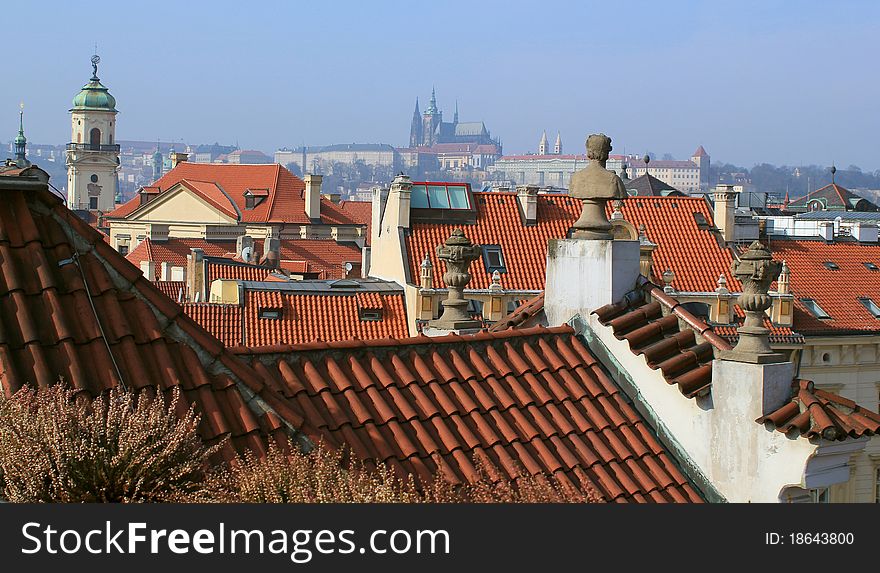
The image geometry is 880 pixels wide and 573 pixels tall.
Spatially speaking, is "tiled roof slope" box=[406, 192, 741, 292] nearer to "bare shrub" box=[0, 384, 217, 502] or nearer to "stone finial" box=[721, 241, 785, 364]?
"stone finial" box=[721, 241, 785, 364]

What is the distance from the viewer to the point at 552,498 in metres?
8.96

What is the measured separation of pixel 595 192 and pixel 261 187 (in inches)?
4304

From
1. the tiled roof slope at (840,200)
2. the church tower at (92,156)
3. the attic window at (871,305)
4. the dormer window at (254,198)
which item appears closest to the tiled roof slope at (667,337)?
the attic window at (871,305)

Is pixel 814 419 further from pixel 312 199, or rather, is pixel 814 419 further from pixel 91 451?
pixel 312 199

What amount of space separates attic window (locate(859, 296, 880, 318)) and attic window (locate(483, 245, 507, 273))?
1456 centimetres

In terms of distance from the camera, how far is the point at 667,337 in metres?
12.1

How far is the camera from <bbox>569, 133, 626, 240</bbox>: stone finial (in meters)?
12.0

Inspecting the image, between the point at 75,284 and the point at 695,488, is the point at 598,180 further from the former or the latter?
the point at 75,284

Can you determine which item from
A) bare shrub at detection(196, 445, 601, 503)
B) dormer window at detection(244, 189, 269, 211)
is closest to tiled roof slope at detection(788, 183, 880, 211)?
dormer window at detection(244, 189, 269, 211)

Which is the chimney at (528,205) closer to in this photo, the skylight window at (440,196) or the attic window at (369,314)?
the skylight window at (440,196)

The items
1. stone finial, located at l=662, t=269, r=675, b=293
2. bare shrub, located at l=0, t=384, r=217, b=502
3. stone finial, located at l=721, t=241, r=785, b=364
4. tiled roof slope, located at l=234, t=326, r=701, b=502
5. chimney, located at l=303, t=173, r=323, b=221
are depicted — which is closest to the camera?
bare shrub, located at l=0, t=384, r=217, b=502

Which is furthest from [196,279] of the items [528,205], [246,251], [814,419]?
[814,419]

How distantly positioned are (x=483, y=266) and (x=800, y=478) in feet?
143
